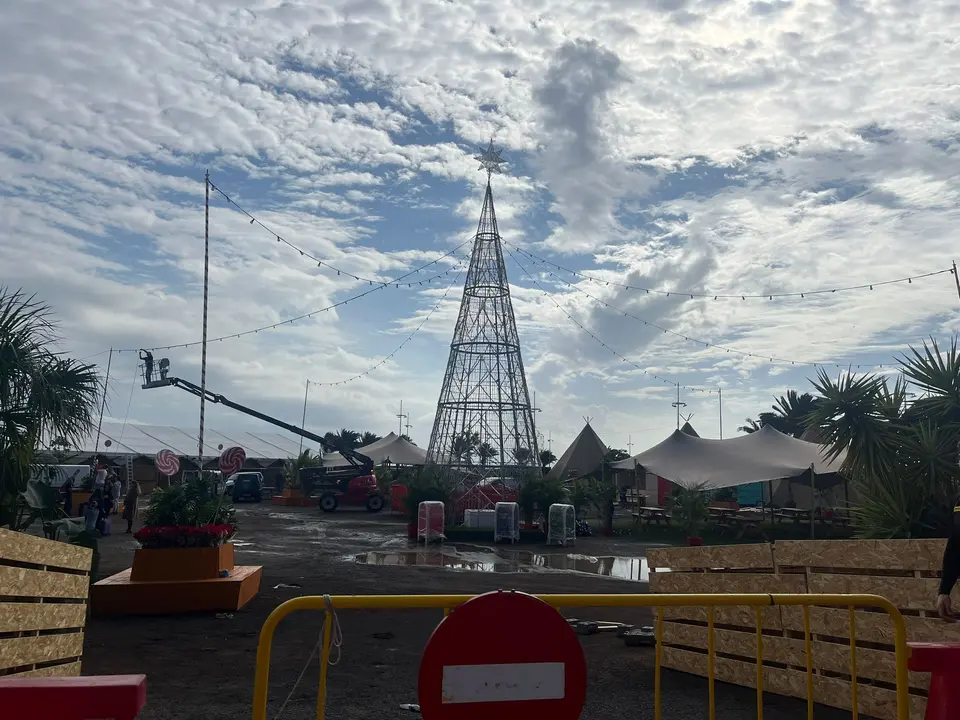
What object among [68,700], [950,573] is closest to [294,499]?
[950,573]

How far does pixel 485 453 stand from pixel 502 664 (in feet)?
76.6

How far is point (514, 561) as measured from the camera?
1775 cm

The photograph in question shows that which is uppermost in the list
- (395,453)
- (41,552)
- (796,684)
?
(395,453)

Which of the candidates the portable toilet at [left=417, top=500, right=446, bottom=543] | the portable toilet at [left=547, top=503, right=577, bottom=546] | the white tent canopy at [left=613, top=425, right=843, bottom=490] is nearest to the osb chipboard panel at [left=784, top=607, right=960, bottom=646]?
the portable toilet at [left=547, top=503, right=577, bottom=546]

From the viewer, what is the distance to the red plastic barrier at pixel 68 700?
2.60 metres

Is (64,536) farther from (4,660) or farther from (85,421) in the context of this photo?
(4,660)

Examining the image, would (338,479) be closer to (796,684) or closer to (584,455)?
(584,455)

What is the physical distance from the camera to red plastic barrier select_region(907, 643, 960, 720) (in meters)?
3.55

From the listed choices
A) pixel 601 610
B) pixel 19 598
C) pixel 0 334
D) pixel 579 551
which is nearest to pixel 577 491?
pixel 579 551

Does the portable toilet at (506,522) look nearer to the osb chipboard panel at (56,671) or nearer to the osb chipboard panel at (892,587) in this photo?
the osb chipboard panel at (892,587)

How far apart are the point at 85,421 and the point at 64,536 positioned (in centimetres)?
146

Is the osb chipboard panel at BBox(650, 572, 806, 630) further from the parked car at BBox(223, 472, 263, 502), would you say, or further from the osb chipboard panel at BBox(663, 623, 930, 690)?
the parked car at BBox(223, 472, 263, 502)

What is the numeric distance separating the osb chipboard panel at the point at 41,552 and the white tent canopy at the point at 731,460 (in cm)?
1860

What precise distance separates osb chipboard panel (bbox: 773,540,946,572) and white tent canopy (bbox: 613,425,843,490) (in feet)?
51.6
